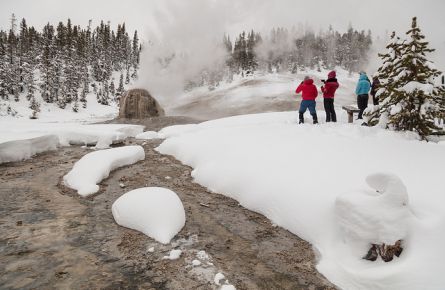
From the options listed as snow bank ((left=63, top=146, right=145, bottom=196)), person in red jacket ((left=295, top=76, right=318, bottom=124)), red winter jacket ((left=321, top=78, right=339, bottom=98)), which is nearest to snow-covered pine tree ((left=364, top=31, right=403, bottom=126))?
red winter jacket ((left=321, top=78, right=339, bottom=98))

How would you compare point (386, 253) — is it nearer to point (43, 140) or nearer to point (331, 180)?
point (331, 180)

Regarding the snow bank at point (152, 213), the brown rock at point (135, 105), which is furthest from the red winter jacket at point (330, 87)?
the brown rock at point (135, 105)

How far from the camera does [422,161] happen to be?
5586 millimetres

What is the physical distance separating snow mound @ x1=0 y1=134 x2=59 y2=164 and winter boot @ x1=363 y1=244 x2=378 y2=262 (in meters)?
9.47

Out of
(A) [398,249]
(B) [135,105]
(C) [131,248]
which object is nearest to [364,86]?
(A) [398,249]

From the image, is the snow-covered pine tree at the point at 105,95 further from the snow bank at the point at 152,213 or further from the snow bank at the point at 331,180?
the snow bank at the point at 152,213

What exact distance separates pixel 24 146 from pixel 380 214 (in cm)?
981

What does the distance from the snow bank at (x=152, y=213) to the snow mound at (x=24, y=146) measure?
229 inches

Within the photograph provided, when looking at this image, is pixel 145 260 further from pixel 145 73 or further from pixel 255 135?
pixel 145 73

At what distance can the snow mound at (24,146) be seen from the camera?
9.09 metres

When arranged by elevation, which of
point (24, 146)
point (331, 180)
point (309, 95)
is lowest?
point (331, 180)

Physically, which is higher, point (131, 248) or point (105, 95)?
point (105, 95)

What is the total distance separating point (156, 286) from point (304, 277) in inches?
67.7

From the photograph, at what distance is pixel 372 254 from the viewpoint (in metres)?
3.87
